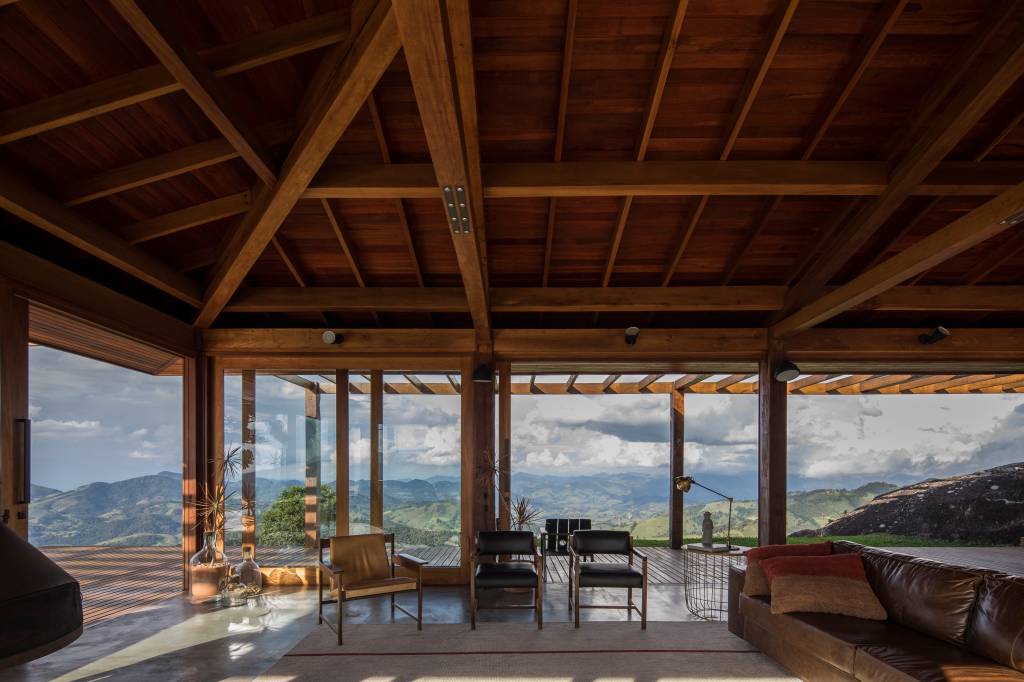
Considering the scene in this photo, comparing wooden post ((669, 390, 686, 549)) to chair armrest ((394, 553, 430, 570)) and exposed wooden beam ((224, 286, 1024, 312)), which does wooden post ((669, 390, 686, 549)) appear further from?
chair armrest ((394, 553, 430, 570))

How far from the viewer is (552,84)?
494 cm

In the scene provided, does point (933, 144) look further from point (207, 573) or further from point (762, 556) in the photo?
point (207, 573)

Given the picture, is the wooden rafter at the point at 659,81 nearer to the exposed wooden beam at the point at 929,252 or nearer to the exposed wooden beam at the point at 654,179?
the exposed wooden beam at the point at 654,179

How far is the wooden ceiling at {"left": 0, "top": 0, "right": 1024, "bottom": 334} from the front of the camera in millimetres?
4031

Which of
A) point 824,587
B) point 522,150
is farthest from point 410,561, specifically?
point 522,150

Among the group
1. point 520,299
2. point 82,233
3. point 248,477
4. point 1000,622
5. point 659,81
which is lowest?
point 1000,622

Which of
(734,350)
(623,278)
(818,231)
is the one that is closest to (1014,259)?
(818,231)

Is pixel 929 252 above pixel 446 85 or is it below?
below

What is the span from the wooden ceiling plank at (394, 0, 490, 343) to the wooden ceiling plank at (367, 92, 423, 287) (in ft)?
1.77

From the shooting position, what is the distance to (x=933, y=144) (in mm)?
4965

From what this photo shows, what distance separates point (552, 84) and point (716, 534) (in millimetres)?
12208

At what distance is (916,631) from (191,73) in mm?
5358

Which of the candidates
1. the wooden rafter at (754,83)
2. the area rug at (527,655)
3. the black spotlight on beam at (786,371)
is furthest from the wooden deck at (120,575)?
the black spotlight on beam at (786,371)

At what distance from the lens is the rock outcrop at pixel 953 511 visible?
12.8 meters
